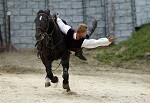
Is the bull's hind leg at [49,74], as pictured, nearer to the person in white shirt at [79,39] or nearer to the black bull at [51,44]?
the black bull at [51,44]

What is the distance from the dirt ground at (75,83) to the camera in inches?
327

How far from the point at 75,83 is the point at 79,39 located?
2877mm

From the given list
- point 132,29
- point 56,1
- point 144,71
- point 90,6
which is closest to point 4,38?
point 56,1

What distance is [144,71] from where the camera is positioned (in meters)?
14.9

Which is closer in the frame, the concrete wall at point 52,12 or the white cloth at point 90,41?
the white cloth at point 90,41

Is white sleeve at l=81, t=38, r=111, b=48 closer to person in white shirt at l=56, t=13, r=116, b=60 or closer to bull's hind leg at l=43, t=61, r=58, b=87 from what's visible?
person in white shirt at l=56, t=13, r=116, b=60

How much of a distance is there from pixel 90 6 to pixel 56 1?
4.86ft

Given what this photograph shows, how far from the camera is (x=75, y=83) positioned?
11.4 metres

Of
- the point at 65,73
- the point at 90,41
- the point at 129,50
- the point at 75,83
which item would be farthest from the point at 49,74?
the point at 129,50

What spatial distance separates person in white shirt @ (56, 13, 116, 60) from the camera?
8.51 meters

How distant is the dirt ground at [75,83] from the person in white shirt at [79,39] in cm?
97

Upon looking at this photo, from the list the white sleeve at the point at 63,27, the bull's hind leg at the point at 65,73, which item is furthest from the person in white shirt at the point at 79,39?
the bull's hind leg at the point at 65,73

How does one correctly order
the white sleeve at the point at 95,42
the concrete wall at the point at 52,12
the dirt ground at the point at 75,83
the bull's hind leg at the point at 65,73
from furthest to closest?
the concrete wall at the point at 52,12 < the bull's hind leg at the point at 65,73 < the white sleeve at the point at 95,42 < the dirt ground at the point at 75,83

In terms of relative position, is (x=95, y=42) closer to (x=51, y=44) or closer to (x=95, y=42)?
(x=95, y=42)
